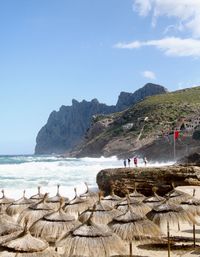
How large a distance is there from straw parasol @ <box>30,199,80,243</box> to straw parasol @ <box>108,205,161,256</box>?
4.79ft

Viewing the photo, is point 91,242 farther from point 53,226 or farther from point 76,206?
point 76,206

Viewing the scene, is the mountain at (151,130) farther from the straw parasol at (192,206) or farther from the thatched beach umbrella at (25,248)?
the thatched beach umbrella at (25,248)

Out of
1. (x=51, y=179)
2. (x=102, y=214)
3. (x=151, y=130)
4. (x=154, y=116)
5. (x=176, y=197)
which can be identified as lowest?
(x=102, y=214)

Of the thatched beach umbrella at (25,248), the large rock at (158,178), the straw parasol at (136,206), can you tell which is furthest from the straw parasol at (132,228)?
the large rock at (158,178)

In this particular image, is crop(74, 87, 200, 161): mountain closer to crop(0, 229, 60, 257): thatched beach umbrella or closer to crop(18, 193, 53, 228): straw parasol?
crop(18, 193, 53, 228): straw parasol

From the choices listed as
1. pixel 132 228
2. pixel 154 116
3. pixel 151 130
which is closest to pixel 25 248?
pixel 132 228

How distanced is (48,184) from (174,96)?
78878 mm

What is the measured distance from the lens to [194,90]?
127 m

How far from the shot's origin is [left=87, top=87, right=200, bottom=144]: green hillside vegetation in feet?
321

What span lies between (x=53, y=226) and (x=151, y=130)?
82552mm

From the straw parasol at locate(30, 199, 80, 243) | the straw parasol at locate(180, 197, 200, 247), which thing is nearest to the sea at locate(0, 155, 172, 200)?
the straw parasol at locate(180, 197, 200, 247)

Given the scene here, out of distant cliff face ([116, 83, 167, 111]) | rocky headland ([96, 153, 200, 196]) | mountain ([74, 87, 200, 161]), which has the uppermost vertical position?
distant cliff face ([116, 83, 167, 111])

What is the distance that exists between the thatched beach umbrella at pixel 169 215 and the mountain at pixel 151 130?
172 feet

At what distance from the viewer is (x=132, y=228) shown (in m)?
14.5
